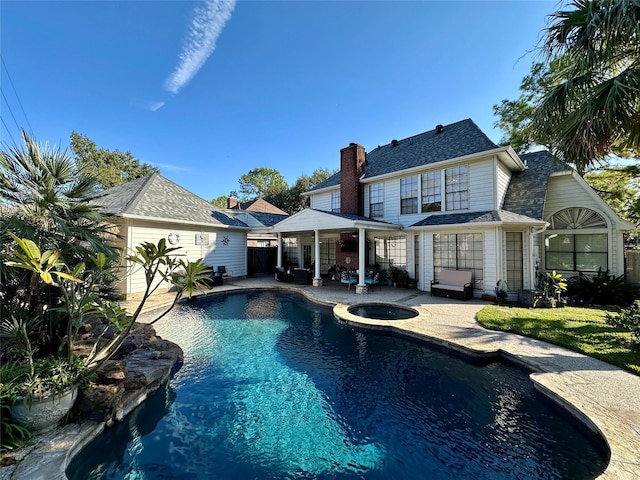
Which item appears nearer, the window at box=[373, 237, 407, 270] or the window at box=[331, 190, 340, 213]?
Result: the window at box=[373, 237, 407, 270]

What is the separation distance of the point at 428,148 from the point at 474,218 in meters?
5.18

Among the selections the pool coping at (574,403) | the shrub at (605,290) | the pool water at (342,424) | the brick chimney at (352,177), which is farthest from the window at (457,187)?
the pool water at (342,424)

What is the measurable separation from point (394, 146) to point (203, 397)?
1625cm

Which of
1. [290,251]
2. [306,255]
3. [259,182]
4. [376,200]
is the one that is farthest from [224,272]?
[259,182]

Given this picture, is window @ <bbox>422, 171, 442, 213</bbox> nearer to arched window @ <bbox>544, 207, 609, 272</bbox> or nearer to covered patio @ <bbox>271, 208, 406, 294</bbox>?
covered patio @ <bbox>271, 208, 406, 294</bbox>

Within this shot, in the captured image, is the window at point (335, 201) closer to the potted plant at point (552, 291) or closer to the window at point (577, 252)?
the potted plant at point (552, 291)

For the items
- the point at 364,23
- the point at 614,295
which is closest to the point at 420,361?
the point at 614,295

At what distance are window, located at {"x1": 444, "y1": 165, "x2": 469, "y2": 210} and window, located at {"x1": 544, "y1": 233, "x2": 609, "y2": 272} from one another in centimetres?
476

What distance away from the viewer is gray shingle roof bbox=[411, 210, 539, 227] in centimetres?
989

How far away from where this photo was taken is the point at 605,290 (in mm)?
10141

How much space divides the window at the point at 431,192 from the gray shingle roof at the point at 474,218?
23.9 inches

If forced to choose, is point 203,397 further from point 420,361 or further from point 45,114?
point 45,114

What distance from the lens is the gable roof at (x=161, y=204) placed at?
468 inches

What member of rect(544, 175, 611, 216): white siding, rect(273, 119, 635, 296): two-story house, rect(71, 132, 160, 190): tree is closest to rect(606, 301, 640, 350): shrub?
rect(273, 119, 635, 296): two-story house
